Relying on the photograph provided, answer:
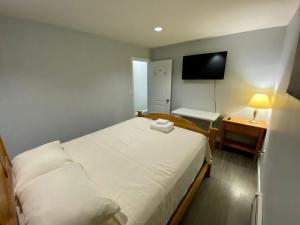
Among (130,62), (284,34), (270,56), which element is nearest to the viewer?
(284,34)

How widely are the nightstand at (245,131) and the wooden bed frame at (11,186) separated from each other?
95cm

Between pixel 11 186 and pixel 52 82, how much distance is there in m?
1.82

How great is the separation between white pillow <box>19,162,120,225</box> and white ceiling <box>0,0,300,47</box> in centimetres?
179

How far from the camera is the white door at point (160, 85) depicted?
3.75 m

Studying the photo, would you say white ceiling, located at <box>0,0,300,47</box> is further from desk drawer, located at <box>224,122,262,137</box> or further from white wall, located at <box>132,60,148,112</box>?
white wall, located at <box>132,60,148,112</box>

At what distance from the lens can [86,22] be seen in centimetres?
211

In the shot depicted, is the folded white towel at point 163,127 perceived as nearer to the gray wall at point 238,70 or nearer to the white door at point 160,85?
the gray wall at point 238,70

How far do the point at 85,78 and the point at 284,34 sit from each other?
11.7ft

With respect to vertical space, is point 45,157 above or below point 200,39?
below

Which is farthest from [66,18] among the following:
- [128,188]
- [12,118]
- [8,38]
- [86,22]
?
[128,188]

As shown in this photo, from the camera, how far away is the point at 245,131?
251cm

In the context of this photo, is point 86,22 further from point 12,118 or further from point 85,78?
point 12,118

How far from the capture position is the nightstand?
2400 mm

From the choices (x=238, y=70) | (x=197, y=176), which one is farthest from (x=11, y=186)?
(x=238, y=70)
